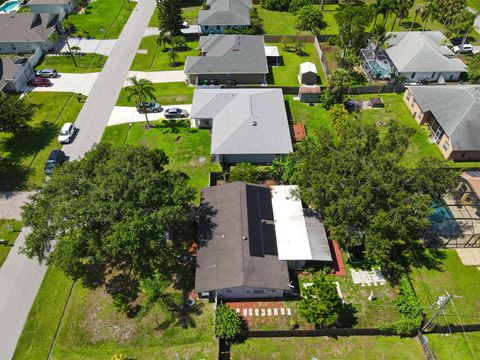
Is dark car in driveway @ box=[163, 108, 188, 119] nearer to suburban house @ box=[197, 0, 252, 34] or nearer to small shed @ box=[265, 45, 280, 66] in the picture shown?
small shed @ box=[265, 45, 280, 66]

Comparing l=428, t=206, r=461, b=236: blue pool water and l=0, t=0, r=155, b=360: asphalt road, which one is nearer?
l=0, t=0, r=155, b=360: asphalt road

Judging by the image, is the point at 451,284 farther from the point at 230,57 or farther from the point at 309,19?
the point at 309,19

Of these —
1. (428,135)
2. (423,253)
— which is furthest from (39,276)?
(428,135)

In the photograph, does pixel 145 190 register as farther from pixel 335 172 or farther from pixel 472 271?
pixel 472 271

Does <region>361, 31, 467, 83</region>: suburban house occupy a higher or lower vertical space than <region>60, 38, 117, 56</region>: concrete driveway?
higher

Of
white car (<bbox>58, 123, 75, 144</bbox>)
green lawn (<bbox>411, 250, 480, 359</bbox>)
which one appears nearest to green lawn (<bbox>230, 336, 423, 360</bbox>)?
green lawn (<bbox>411, 250, 480, 359</bbox>)

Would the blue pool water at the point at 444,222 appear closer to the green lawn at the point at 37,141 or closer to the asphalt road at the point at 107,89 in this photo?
the asphalt road at the point at 107,89
